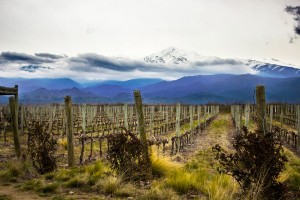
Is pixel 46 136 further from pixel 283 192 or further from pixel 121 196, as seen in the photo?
pixel 283 192

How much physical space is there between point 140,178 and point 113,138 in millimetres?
1230

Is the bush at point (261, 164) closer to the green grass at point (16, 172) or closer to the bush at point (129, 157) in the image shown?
the bush at point (129, 157)

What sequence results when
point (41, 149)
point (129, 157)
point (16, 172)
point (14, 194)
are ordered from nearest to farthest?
1. point (14, 194)
2. point (129, 157)
3. point (16, 172)
4. point (41, 149)

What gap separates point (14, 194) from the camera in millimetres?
7945

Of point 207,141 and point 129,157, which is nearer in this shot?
point 129,157

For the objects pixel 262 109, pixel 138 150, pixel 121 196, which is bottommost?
pixel 121 196

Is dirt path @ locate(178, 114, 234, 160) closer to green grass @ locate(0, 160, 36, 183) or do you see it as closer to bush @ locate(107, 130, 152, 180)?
bush @ locate(107, 130, 152, 180)

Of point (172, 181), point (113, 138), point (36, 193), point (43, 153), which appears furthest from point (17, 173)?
point (172, 181)

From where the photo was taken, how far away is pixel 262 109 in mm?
7516

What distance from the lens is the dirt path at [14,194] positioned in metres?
7.57

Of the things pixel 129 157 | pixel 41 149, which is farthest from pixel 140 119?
pixel 41 149

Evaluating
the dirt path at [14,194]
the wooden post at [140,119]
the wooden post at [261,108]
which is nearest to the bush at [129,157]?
the wooden post at [140,119]

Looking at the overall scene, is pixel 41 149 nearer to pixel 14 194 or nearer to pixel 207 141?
pixel 14 194

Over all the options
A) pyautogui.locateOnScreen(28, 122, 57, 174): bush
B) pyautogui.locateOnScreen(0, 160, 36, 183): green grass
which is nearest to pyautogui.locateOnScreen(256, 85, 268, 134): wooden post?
pyautogui.locateOnScreen(28, 122, 57, 174): bush
